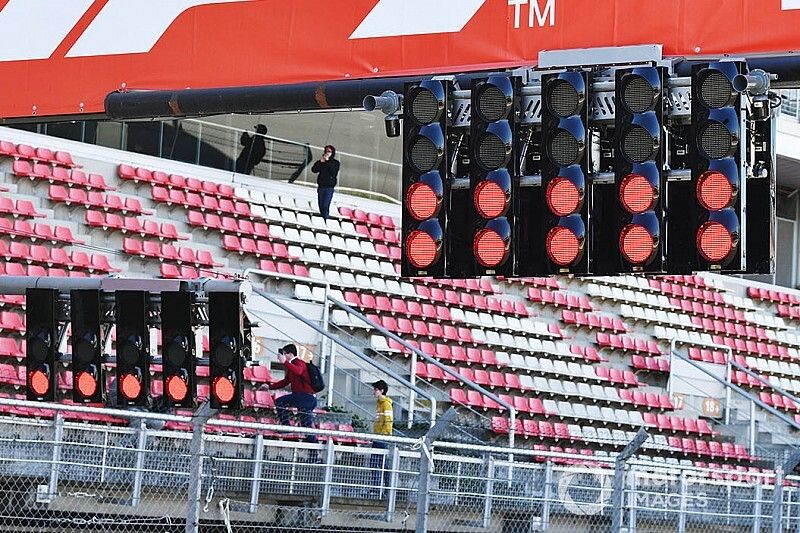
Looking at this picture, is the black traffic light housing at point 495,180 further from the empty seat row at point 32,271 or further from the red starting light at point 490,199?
the empty seat row at point 32,271

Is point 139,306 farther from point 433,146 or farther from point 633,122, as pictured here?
point 633,122

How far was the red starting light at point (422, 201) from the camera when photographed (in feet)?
24.3

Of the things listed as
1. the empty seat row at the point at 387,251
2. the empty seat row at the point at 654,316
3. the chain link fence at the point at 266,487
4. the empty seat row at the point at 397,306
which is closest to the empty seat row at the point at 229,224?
the empty seat row at the point at 397,306

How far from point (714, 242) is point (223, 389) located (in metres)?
3.29

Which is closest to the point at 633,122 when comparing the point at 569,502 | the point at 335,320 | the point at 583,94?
the point at 583,94

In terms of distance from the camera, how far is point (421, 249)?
7.45m

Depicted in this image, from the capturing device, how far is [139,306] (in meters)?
9.20

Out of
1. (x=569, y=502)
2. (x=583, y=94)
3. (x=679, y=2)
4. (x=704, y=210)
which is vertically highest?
(x=679, y=2)

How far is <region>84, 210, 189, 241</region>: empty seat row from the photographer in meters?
17.9

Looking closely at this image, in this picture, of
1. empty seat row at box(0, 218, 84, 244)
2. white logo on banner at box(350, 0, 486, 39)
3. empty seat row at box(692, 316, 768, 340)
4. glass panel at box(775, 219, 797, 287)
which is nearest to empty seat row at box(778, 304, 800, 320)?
empty seat row at box(692, 316, 768, 340)

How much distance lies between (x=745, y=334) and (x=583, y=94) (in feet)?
62.0

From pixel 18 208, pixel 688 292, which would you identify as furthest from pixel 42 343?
pixel 688 292

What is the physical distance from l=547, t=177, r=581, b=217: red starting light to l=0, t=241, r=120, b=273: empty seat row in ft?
34.2

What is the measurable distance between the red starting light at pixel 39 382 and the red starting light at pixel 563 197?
3976 millimetres
